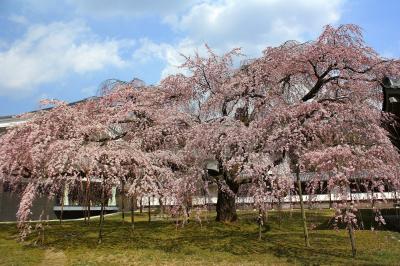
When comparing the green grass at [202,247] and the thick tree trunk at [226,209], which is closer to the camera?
the green grass at [202,247]

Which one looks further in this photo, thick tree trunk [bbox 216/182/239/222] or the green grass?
thick tree trunk [bbox 216/182/239/222]

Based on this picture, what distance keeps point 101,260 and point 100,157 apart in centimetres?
374

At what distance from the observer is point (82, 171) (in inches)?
616

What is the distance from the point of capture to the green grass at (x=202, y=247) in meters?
13.1

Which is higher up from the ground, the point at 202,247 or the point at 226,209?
the point at 226,209

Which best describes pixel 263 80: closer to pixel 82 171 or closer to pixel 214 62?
pixel 214 62

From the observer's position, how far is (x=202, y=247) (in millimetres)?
15172

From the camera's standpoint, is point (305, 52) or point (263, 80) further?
point (263, 80)

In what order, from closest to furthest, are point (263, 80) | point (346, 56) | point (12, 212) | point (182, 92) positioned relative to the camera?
point (346, 56) < point (263, 80) < point (182, 92) < point (12, 212)

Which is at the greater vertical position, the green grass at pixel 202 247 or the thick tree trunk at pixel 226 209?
the thick tree trunk at pixel 226 209

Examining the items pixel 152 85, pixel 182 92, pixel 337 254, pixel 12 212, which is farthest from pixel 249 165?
pixel 12 212

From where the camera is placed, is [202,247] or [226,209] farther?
[226,209]

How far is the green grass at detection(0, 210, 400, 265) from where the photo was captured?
518 inches

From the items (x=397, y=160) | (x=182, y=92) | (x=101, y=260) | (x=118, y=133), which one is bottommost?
(x=101, y=260)
